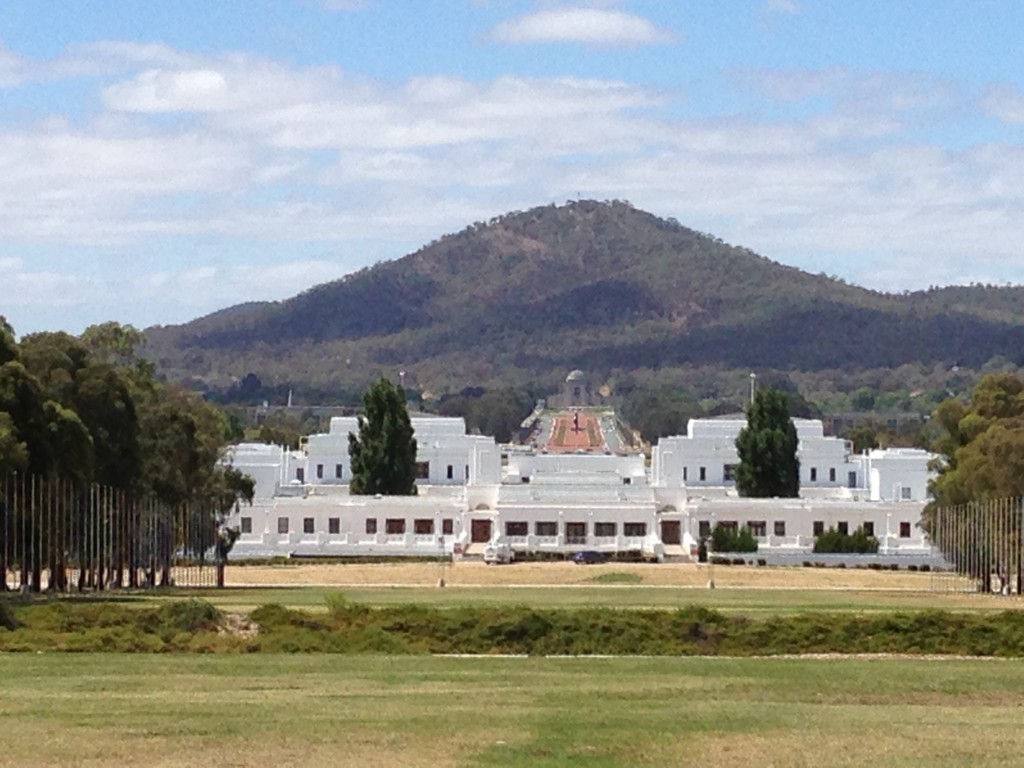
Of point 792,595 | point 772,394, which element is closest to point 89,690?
point 792,595

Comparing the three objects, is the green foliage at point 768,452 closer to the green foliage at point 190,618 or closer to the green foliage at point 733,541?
the green foliage at point 733,541

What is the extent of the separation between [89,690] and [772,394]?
94.2 meters

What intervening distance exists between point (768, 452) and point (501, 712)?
97.0m

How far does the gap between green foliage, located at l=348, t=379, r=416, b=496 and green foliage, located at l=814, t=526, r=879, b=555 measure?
73.7ft

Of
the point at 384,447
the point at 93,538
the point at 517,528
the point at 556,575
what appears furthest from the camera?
the point at 384,447

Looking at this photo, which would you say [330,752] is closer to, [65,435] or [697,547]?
[65,435]

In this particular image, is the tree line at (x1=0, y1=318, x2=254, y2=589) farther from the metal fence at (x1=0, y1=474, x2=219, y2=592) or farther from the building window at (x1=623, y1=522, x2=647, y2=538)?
the building window at (x1=623, y1=522, x2=647, y2=538)

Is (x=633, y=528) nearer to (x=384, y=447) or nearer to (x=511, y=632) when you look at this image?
(x=384, y=447)

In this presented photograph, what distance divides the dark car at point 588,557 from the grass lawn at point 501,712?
230 ft

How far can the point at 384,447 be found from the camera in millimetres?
116125

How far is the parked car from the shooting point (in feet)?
324

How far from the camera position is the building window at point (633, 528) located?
11181 centimetres

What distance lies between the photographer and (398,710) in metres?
22.0

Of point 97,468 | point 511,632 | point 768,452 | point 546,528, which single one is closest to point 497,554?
point 546,528
